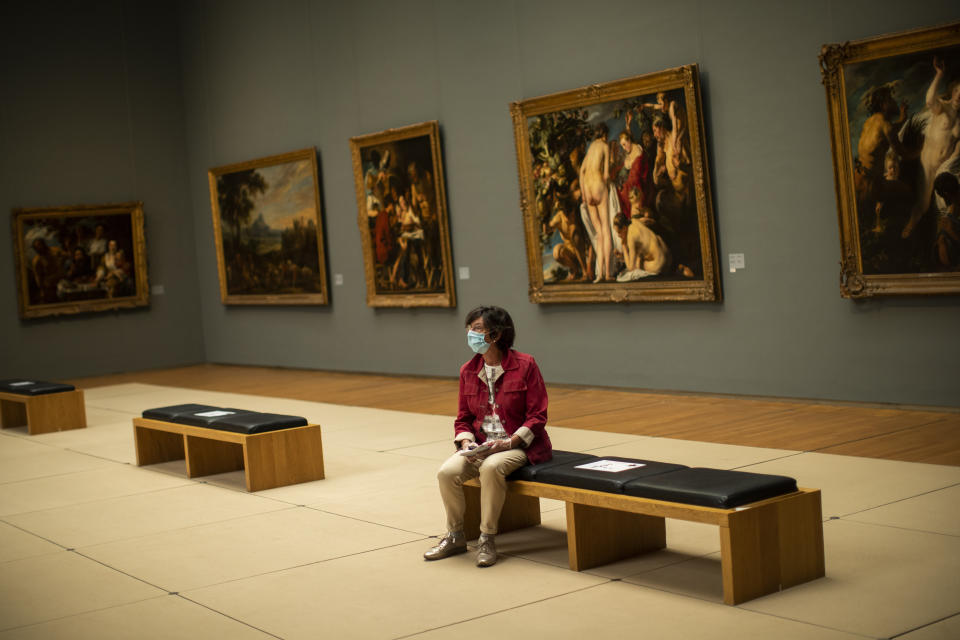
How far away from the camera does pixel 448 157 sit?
18.4 meters

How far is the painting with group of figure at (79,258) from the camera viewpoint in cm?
2328

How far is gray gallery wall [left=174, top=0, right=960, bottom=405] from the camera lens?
42.6ft

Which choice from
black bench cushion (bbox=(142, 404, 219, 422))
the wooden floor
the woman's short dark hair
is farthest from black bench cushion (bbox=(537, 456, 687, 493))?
black bench cushion (bbox=(142, 404, 219, 422))

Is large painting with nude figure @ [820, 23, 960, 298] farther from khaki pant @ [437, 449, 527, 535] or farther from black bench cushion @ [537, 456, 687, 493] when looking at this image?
khaki pant @ [437, 449, 527, 535]

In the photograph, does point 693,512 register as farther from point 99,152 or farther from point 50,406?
point 99,152

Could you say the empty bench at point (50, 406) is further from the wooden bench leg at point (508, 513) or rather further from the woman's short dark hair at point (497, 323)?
the woman's short dark hair at point (497, 323)

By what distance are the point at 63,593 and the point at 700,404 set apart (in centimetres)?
882

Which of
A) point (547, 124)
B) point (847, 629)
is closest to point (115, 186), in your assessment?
point (547, 124)

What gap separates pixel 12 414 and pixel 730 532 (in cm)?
1395

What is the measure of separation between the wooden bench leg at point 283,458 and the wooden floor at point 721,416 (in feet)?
11.8

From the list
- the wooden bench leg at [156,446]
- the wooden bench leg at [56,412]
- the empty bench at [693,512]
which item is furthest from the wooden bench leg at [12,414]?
the empty bench at [693,512]

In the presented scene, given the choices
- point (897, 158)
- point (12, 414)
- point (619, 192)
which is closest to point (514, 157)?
point (619, 192)

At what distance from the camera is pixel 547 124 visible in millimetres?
16234

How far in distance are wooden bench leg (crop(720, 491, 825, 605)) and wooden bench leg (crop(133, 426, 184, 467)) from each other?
810cm
